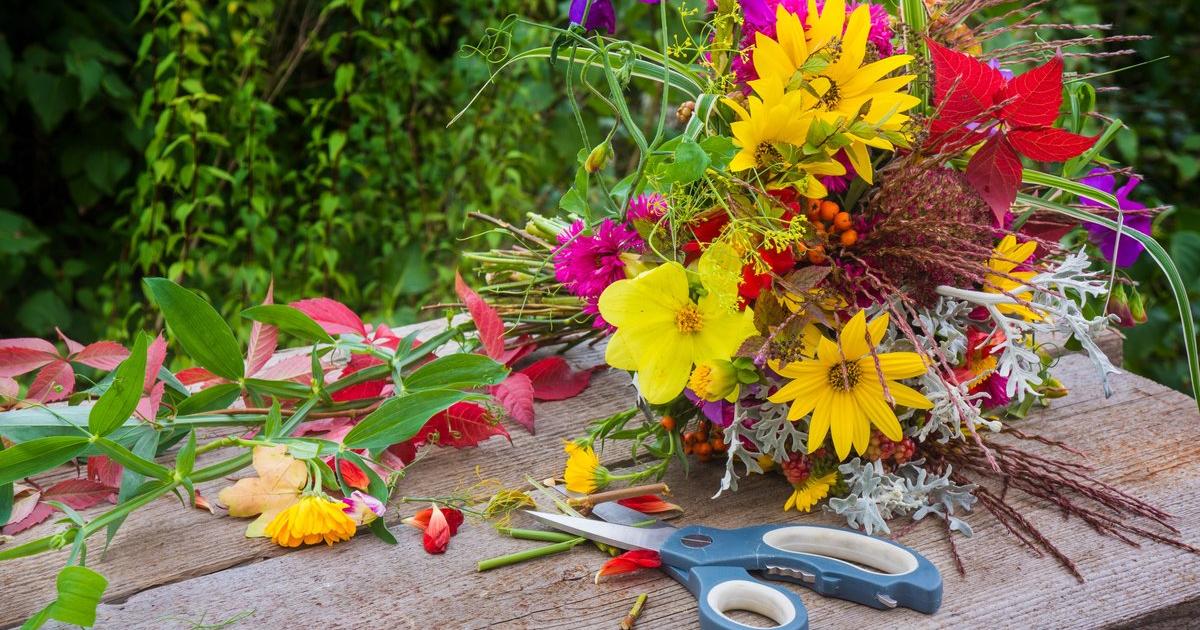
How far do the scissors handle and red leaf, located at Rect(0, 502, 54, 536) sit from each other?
487mm

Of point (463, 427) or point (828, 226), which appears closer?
point (828, 226)

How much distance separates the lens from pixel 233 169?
190 cm

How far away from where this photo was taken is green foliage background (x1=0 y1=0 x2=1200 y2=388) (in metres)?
1.74

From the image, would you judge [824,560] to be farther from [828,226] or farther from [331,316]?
[331,316]

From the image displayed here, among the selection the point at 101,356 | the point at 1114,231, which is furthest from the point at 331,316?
the point at 1114,231

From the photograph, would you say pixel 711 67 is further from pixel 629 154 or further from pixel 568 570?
pixel 629 154

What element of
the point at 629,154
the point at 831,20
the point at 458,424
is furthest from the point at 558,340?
the point at 629,154

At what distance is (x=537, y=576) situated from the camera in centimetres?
63

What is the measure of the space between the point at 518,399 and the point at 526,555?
0.64 feet

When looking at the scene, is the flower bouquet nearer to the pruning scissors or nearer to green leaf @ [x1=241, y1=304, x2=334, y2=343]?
the pruning scissors

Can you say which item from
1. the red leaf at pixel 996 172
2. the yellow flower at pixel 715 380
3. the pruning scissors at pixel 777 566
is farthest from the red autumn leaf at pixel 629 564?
the red leaf at pixel 996 172

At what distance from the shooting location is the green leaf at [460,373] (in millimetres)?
713

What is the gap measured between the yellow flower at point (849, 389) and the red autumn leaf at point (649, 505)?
12 centimetres

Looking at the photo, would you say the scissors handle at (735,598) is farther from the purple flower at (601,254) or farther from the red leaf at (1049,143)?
the red leaf at (1049,143)
